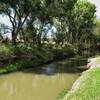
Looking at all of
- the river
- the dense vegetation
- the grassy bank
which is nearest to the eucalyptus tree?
the dense vegetation

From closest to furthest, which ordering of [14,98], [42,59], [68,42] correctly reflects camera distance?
[14,98]
[42,59]
[68,42]

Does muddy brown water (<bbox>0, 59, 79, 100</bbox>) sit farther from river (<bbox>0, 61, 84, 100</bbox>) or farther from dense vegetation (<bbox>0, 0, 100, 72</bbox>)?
dense vegetation (<bbox>0, 0, 100, 72</bbox>)

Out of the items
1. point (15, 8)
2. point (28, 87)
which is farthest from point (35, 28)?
point (28, 87)

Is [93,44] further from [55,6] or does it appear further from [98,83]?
[98,83]

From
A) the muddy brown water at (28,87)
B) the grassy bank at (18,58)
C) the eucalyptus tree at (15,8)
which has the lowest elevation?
the muddy brown water at (28,87)

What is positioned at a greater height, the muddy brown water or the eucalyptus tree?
the eucalyptus tree

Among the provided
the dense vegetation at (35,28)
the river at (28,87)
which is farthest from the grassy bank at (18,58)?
the river at (28,87)

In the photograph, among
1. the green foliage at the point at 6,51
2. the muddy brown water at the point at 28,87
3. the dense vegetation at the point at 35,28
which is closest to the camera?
the muddy brown water at the point at 28,87

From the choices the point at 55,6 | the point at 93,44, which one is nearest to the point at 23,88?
the point at 55,6

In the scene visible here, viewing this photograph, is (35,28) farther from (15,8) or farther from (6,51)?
(6,51)

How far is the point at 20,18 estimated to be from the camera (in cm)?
3600

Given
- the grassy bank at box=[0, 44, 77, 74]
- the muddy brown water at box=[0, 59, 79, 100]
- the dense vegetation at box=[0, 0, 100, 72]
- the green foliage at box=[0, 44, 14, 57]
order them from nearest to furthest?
the muddy brown water at box=[0, 59, 79, 100] < the grassy bank at box=[0, 44, 77, 74] < the green foliage at box=[0, 44, 14, 57] < the dense vegetation at box=[0, 0, 100, 72]

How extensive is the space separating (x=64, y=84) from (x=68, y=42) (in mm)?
47553

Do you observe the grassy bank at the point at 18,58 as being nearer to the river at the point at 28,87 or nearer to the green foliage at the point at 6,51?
the green foliage at the point at 6,51
